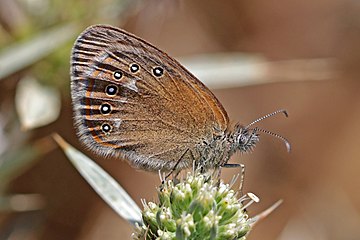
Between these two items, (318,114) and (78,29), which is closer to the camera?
(78,29)

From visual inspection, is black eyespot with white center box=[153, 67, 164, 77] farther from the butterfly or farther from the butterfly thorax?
the butterfly thorax

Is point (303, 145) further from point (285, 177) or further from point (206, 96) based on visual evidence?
point (206, 96)

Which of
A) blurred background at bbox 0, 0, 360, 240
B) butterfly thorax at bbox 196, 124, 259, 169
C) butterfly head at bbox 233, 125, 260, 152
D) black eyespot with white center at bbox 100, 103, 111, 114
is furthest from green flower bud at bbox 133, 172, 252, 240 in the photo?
blurred background at bbox 0, 0, 360, 240

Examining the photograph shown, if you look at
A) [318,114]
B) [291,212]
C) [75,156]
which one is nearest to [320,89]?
[318,114]

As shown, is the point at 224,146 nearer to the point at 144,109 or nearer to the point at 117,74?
the point at 144,109

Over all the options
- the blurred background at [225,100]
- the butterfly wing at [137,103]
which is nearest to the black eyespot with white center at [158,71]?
the butterfly wing at [137,103]

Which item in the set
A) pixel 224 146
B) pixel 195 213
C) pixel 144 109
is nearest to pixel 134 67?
pixel 144 109

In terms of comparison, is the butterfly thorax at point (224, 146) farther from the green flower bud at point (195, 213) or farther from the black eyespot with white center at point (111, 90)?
the black eyespot with white center at point (111, 90)

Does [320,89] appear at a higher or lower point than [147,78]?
higher
